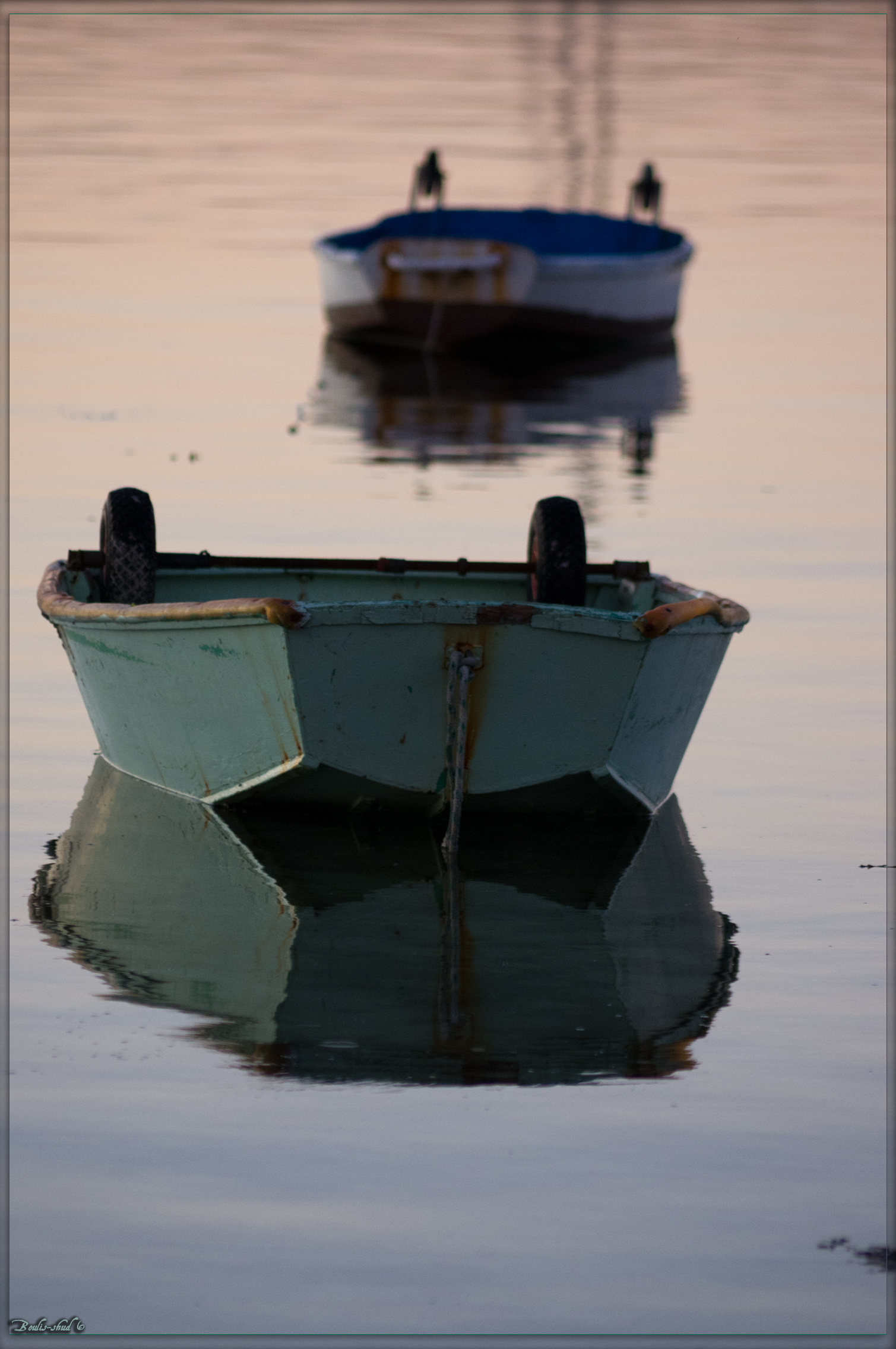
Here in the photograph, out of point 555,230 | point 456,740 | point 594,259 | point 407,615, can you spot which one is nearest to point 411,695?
point 456,740

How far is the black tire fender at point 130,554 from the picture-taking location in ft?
38.5

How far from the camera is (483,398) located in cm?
2512

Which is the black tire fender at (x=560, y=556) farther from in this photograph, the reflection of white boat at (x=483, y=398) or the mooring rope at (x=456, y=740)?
the reflection of white boat at (x=483, y=398)

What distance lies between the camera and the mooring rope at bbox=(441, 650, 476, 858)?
31.8 feet

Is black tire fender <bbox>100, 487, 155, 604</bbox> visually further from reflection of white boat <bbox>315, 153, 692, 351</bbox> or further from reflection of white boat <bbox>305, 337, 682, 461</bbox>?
reflection of white boat <bbox>315, 153, 692, 351</bbox>

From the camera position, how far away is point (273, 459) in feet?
67.0

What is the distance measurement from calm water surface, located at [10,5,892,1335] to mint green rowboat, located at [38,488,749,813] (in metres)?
0.28

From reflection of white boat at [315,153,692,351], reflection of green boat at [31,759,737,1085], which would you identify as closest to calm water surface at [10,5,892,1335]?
reflection of green boat at [31,759,737,1085]

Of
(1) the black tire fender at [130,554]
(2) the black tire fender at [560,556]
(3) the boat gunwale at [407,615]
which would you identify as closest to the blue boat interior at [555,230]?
(2) the black tire fender at [560,556]

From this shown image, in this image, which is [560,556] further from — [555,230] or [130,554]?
[555,230]

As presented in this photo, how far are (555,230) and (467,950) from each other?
23.3m

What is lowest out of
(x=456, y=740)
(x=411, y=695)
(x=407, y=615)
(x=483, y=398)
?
(x=456, y=740)

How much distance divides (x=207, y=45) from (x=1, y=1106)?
8322cm

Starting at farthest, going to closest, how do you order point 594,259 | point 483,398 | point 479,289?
point 594,259 → point 479,289 → point 483,398
